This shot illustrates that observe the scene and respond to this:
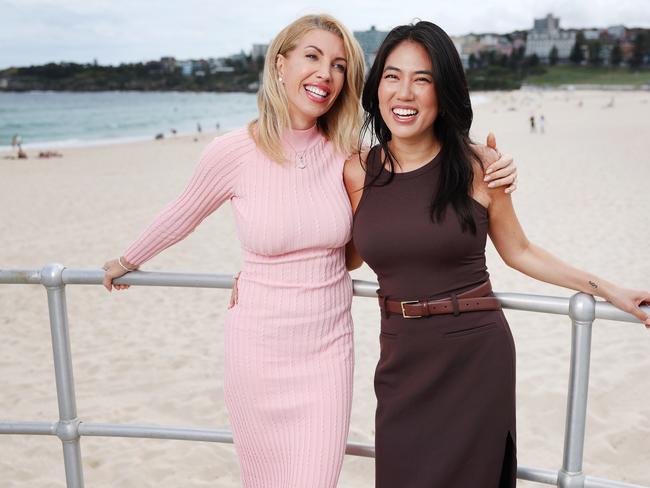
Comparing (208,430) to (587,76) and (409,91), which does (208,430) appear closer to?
(409,91)

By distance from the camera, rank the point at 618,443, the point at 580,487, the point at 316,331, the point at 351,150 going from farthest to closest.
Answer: the point at 618,443, the point at 351,150, the point at 316,331, the point at 580,487

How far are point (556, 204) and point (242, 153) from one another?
36.5ft

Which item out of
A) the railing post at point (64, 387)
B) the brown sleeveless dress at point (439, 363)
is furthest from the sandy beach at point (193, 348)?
the brown sleeveless dress at point (439, 363)

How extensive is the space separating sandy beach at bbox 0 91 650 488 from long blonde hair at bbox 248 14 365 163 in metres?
2.26

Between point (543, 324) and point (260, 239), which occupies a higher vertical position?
point (260, 239)

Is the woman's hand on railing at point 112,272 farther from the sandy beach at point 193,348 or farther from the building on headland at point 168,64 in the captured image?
the building on headland at point 168,64

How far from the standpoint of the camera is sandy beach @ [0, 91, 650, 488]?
A: 393cm

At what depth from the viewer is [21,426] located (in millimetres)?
2223

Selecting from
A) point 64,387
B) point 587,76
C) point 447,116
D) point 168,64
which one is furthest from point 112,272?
point 168,64

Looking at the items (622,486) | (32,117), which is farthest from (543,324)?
(32,117)

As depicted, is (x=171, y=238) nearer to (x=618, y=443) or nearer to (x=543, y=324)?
(x=618, y=443)

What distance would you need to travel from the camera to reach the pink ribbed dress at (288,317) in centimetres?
200

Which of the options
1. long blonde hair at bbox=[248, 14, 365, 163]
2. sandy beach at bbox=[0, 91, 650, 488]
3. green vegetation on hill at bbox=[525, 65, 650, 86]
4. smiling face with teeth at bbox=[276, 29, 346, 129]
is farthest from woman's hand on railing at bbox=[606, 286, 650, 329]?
green vegetation on hill at bbox=[525, 65, 650, 86]

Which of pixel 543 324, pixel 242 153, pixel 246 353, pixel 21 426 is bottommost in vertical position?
pixel 543 324
